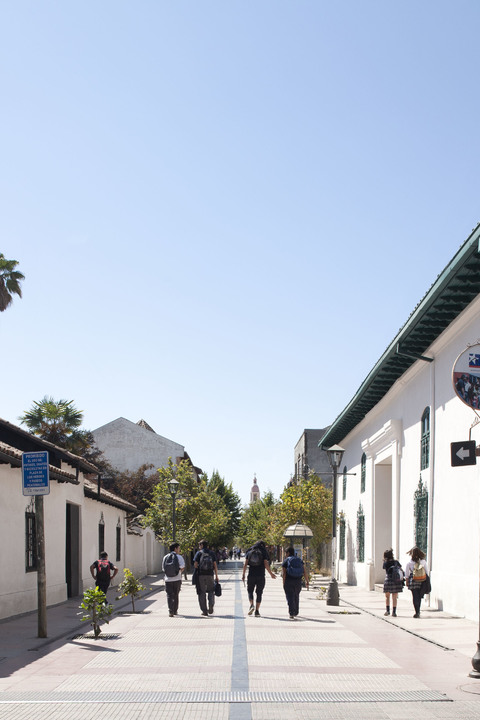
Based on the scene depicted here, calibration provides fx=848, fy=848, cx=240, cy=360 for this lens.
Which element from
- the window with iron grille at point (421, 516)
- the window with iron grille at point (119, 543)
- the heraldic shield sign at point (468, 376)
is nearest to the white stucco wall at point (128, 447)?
the window with iron grille at point (119, 543)

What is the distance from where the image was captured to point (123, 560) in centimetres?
3666

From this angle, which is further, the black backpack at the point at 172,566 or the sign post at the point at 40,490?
the black backpack at the point at 172,566

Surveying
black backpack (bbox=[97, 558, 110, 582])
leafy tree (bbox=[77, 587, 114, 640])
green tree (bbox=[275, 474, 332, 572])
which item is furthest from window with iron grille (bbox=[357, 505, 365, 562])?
leafy tree (bbox=[77, 587, 114, 640])

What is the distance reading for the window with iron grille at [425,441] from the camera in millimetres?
21328

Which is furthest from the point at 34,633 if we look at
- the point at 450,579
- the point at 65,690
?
the point at 450,579

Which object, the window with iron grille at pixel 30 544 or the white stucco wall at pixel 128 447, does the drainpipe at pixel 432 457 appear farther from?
the white stucco wall at pixel 128 447

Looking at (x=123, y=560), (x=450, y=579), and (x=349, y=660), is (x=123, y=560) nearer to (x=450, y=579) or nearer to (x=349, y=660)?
(x=450, y=579)

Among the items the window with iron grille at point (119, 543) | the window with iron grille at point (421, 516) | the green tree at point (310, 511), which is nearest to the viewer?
the window with iron grille at point (421, 516)

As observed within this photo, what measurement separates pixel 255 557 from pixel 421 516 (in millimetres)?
5810

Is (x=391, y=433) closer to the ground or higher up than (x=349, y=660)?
higher up

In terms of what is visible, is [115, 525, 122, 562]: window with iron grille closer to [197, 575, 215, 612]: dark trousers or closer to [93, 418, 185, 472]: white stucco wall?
[197, 575, 215, 612]: dark trousers

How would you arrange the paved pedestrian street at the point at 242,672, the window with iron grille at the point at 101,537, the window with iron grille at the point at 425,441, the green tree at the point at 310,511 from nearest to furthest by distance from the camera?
the paved pedestrian street at the point at 242,672, the window with iron grille at the point at 425,441, the window with iron grille at the point at 101,537, the green tree at the point at 310,511

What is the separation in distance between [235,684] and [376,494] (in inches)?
820

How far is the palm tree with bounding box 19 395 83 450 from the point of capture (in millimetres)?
42531
